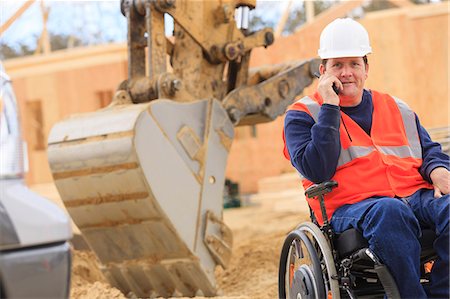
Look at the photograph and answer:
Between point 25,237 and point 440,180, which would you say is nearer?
point 25,237

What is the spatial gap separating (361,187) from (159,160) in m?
1.83

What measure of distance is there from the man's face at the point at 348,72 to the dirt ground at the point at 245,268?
6.52 ft

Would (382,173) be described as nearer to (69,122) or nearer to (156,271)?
(156,271)

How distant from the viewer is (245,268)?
652 centimetres

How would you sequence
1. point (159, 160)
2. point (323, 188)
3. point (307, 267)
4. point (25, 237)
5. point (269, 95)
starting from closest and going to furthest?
point (25, 237) < point (323, 188) < point (307, 267) < point (159, 160) < point (269, 95)

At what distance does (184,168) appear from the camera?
5.38m

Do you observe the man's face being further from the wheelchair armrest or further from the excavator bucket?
the excavator bucket

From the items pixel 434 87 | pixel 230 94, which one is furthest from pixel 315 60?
pixel 434 87

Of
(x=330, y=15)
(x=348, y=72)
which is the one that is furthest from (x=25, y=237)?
(x=330, y=15)

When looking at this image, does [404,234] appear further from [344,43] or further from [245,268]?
[245,268]

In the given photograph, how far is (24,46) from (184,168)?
2231 centimetres

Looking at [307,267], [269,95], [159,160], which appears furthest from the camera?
[269,95]

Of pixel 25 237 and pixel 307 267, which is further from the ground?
pixel 25 237

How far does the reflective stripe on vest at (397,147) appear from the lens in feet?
12.1
